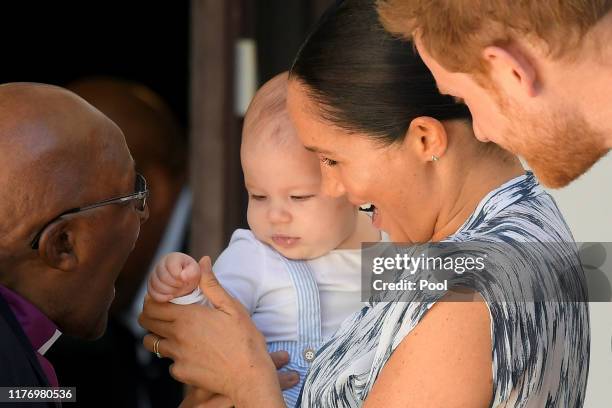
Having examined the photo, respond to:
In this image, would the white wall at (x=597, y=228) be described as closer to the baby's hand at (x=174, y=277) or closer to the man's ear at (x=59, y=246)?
the baby's hand at (x=174, y=277)

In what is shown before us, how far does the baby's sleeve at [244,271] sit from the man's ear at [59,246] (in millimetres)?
449

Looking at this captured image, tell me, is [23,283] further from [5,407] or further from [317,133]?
[317,133]

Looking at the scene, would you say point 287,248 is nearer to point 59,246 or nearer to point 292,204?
Result: point 292,204

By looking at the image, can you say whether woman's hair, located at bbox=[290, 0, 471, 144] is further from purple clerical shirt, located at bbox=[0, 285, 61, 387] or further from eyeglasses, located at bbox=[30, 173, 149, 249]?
purple clerical shirt, located at bbox=[0, 285, 61, 387]

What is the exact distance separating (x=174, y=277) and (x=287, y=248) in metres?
0.35

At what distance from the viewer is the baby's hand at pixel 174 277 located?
2.06 m

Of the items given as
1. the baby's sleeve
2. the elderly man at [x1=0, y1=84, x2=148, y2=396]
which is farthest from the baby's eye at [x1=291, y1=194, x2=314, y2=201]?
the elderly man at [x1=0, y1=84, x2=148, y2=396]

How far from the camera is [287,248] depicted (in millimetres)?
2326

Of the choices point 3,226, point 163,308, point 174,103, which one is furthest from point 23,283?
point 174,103

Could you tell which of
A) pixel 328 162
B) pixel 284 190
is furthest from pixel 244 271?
pixel 328 162

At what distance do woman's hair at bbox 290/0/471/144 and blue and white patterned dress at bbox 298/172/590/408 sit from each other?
209mm

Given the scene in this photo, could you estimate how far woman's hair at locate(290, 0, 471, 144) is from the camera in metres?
1.78

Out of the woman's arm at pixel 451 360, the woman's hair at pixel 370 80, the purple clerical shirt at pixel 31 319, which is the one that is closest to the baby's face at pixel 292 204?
the woman's hair at pixel 370 80

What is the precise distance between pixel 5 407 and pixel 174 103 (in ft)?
15.3
